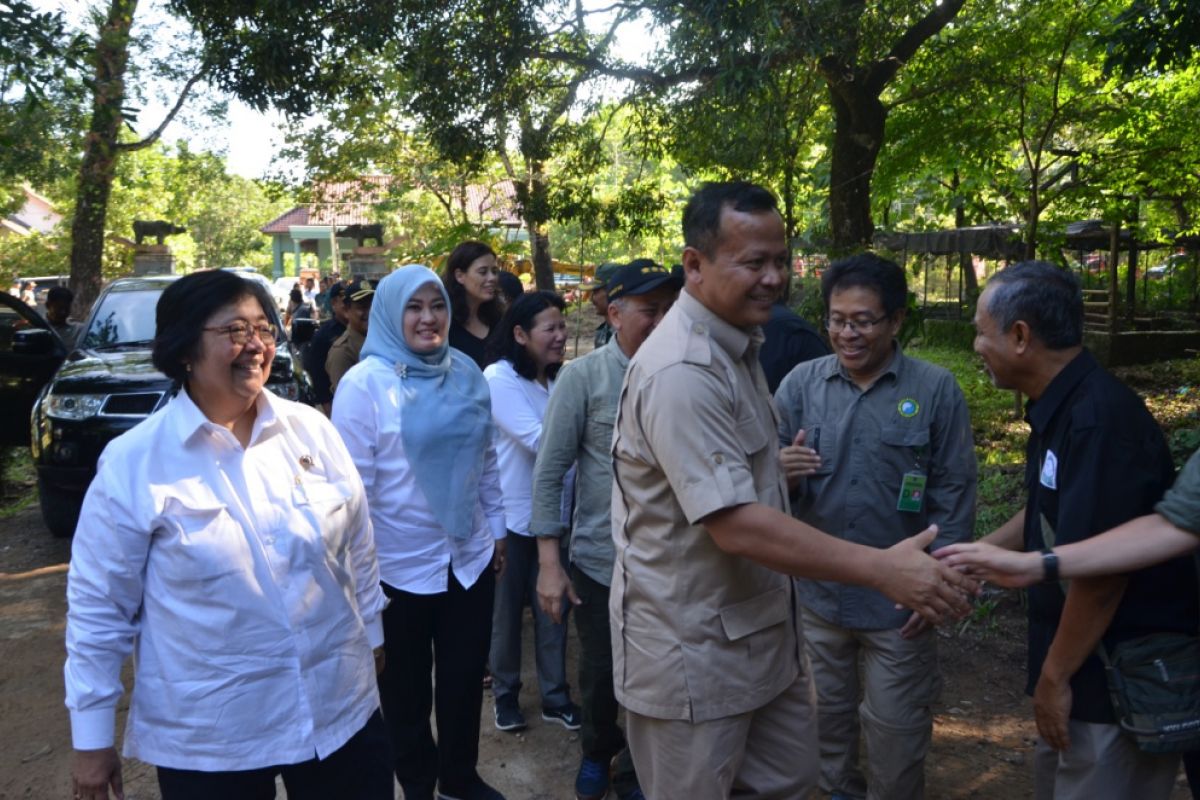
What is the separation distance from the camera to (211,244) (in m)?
51.1

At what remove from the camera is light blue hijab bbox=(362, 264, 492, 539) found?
3.71 meters

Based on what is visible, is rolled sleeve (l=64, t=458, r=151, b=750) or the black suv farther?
the black suv

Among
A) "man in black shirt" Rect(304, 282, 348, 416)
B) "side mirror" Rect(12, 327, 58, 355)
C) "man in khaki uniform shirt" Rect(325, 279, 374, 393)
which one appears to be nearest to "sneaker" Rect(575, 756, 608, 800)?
"man in khaki uniform shirt" Rect(325, 279, 374, 393)

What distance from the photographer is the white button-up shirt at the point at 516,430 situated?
→ 15.7 ft

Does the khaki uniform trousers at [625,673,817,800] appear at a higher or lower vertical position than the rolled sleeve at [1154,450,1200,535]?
lower

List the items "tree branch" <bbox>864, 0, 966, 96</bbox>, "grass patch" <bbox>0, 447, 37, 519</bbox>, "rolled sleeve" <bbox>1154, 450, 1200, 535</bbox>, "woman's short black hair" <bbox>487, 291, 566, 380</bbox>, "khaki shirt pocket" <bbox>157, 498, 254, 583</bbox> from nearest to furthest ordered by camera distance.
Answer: "rolled sleeve" <bbox>1154, 450, 1200, 535</bbox>, "khaki shirt pocket" <bbox>157, 498, 254, 583</bbox>, "woman's short black hair" <bbox>487, 291, 566, 380</bbox>, "tree branch" <bbox>864, 0, 966, 96</bbox>, "grass patch" <bbox>0, 447, 37, 519</bbox>

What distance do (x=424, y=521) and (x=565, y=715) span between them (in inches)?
64.7

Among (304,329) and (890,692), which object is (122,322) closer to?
(304,329)

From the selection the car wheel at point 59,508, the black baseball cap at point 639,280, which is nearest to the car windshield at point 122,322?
the car wheel at point 59,508

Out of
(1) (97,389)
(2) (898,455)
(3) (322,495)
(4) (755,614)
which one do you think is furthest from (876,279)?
(1) (97,389)

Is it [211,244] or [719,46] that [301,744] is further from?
[211,244]

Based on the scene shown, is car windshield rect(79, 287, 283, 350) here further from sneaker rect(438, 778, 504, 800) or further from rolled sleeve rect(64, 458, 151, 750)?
rolled sleeve rect(64, 458, 151, 750)

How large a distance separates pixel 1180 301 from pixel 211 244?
42.9 meters

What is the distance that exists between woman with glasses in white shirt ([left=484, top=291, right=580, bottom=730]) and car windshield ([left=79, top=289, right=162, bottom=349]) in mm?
5033
